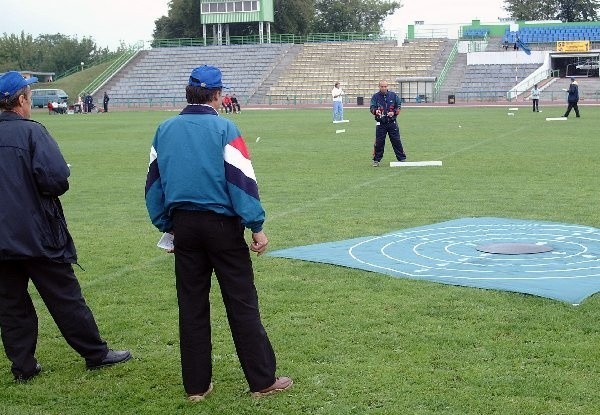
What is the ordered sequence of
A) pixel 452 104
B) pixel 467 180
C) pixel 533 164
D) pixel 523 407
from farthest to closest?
1. pixel 452 104
2. pixel 533 164
3. pixel 467 180
4. pixel 523 407

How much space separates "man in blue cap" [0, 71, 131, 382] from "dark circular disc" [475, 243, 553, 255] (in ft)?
15.6

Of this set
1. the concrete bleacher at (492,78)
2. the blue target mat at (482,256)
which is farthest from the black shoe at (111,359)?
the concrete bleacher at (492,78)

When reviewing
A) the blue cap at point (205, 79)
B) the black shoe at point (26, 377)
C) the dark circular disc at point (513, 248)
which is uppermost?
the blue cap at point (205, 79)

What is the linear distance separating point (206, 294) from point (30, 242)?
1237 mm

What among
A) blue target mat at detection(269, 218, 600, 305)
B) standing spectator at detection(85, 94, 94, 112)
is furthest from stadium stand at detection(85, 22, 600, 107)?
blue target mat at detection(269, 218, 600, 305)

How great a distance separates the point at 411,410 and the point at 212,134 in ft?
6.69

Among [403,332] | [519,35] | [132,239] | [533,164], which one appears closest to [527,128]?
[533,164]

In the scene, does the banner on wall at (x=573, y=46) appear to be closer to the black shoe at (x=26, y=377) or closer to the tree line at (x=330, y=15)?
the tree line at (x=330, y=15)

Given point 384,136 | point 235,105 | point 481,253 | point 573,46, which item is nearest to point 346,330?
point 481,253

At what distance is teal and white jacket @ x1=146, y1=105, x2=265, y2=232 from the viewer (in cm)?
523

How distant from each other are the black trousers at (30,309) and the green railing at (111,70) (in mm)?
66796

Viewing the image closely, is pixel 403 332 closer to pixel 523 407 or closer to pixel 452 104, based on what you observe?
pixel 523 407

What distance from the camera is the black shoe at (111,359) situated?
606 centimetres

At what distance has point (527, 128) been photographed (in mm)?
29875
